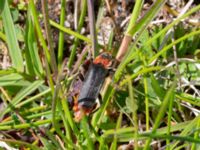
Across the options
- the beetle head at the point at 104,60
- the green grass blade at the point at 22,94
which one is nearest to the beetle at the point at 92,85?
the beetle head at the point at 104,60

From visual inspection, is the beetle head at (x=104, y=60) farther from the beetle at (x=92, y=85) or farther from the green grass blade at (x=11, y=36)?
the green grass blade at (x=11, y=36)

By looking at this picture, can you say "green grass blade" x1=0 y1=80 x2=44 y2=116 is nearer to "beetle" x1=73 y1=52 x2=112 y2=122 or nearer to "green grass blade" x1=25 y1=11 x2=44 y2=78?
"green grass blade" x1=25 y1=11 x2=44 y2=78

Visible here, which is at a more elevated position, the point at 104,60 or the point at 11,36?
the point at 11,36

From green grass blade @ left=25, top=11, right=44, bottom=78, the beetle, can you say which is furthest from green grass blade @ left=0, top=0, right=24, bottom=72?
the beetle

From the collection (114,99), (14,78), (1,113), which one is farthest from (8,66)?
(114,99)

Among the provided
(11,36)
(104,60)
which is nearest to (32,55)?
(11,36)

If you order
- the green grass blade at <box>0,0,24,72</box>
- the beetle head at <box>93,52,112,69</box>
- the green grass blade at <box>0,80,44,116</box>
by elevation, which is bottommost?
the green grass blade at <box>0,80,44,116</box>

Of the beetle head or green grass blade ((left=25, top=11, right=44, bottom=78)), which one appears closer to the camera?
the beetle head

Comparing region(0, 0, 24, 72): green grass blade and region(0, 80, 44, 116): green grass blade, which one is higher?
region(0, 0, 24, 72): green grass blade

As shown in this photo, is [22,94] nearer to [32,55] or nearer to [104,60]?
[32,55]
